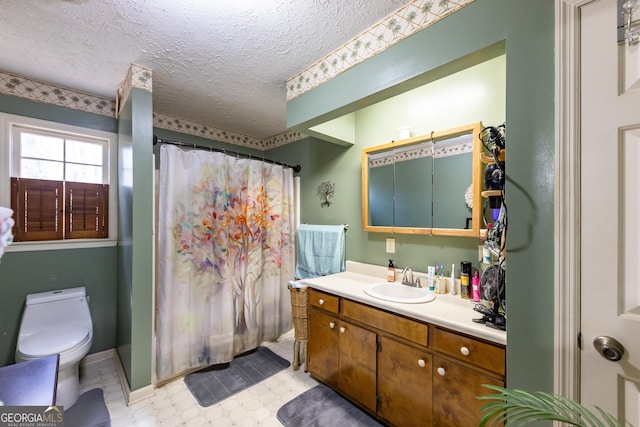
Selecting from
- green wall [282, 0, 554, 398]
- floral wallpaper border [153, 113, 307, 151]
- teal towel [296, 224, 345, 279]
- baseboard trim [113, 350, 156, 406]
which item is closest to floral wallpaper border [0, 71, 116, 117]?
floral wallpaper border [153, 113, 307, 151]

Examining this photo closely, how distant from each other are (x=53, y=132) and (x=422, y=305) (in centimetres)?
317

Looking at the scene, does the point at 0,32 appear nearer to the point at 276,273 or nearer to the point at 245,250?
the point at 245,250

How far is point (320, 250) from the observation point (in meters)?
2.56

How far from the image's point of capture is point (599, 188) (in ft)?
2.72

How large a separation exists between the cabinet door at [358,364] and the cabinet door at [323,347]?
7 centimetres

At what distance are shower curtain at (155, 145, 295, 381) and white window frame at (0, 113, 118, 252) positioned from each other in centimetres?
74

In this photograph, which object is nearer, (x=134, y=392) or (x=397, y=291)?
(x=134, y=392)

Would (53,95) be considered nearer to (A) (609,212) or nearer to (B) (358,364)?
(B) (358,364)

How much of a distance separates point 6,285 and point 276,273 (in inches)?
81.7

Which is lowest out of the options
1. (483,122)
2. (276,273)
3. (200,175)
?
(276,273)

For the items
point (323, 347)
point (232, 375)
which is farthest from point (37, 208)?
point (323, 347)

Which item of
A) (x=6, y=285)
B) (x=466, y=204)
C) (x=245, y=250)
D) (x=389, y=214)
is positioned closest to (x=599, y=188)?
(x=466, y=204)

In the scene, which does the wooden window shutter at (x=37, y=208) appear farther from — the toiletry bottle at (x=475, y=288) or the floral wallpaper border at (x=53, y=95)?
the toiletry bottle at (x=475, y=288)

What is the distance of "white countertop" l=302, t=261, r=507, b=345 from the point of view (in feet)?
3.83
